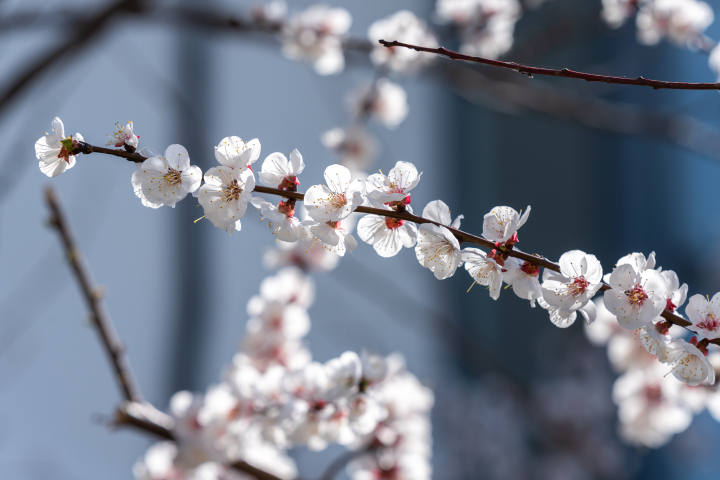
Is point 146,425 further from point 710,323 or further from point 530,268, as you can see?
point 710,323

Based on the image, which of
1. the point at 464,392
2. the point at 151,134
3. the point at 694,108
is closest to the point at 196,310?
the point at 151,134

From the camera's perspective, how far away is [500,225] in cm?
52

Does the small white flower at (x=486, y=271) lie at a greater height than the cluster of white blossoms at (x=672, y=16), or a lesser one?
lesser

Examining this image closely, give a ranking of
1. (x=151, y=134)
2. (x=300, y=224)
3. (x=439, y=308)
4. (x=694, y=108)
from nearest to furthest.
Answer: (x=300, y=224), (x=694, y=108), (x=151, y=134), (x=439, y=308)

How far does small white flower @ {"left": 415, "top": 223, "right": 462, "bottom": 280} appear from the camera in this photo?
48cm

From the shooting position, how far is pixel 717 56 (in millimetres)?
760

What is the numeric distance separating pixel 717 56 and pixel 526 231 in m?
3.30

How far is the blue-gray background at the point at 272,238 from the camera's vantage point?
1996mm

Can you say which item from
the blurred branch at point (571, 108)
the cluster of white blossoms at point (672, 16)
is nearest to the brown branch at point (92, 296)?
the blurred branch at point (571, 108)

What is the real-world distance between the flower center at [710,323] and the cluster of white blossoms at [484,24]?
1.02 metres

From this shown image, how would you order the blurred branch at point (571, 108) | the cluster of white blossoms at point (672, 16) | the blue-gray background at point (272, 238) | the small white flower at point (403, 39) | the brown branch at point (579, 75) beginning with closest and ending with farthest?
1. the brown branch at point (579, 75)
2. the cluster of white blossoms at point (672, 16)
3. the small white flower at point (403, 39)
4. the blurred branch at point (571, 108)
5. the blue-gray background at point (272, 238)

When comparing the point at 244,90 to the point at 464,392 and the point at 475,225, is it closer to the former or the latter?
the point at 475,225

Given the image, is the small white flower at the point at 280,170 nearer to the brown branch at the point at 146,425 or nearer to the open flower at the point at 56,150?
the open flower at the point at 56,150

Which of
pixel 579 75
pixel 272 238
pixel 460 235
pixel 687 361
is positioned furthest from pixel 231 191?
pixel 272 238
